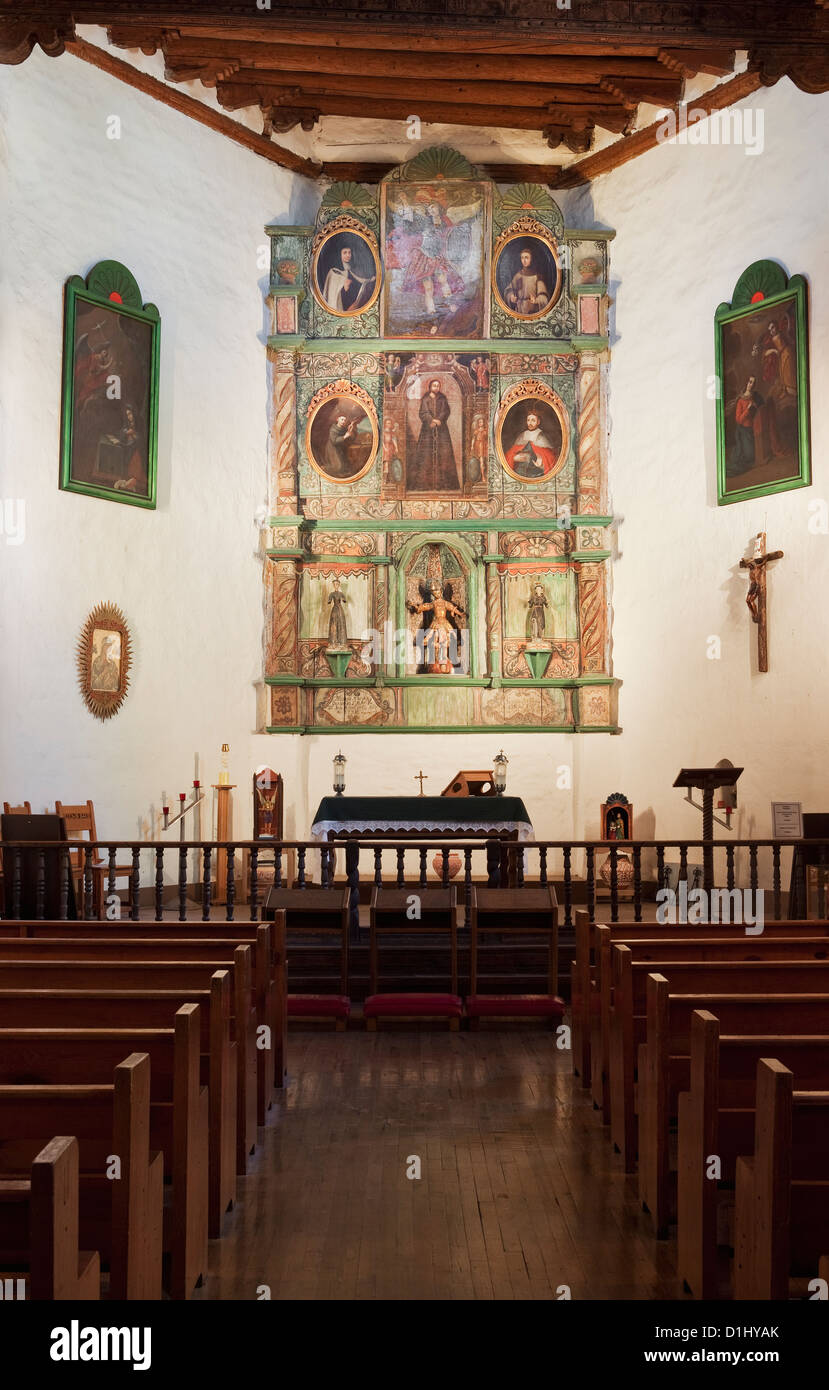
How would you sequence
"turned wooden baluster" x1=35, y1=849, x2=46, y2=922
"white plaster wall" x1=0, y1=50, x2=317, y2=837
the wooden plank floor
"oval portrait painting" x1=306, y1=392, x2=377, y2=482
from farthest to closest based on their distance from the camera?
"oval portrait painting" x1=306, y1=392, x2=377, y2=482 → "white plaster wall" x1=0, y1=50, x2=317, y2=837 → "turned wooden baluster" x1=35, y1=849, x2=46, y2=922 → the wooden plank floor

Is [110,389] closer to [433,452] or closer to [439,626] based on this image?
[433,452]

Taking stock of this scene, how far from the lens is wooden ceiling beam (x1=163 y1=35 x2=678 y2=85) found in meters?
12.5

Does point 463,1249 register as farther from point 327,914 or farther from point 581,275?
point 581,275

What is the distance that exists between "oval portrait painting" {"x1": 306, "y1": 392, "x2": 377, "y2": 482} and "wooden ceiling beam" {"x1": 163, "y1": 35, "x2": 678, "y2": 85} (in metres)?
3.58

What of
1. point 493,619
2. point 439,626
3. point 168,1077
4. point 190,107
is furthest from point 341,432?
point 168,1077

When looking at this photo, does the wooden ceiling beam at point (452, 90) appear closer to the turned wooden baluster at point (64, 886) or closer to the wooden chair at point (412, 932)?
the turned wooden baluster at point (64, 886)

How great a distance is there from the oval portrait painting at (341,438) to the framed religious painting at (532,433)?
159 cm

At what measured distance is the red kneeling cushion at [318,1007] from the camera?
752cm

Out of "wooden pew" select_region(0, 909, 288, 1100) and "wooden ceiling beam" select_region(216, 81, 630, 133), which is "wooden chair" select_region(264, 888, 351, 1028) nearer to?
"wooden pew" select_region(0, 909, 288, 1100)

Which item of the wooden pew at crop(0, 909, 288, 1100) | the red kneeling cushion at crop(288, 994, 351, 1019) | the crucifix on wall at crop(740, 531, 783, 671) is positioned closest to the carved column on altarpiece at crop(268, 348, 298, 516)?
the crucifix on wall at crop(740, 531, 783, 671)

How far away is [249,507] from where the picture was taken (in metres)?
14.0

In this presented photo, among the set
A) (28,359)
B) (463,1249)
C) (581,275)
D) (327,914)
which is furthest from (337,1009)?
(581,275)

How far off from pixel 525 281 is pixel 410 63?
112 inches
